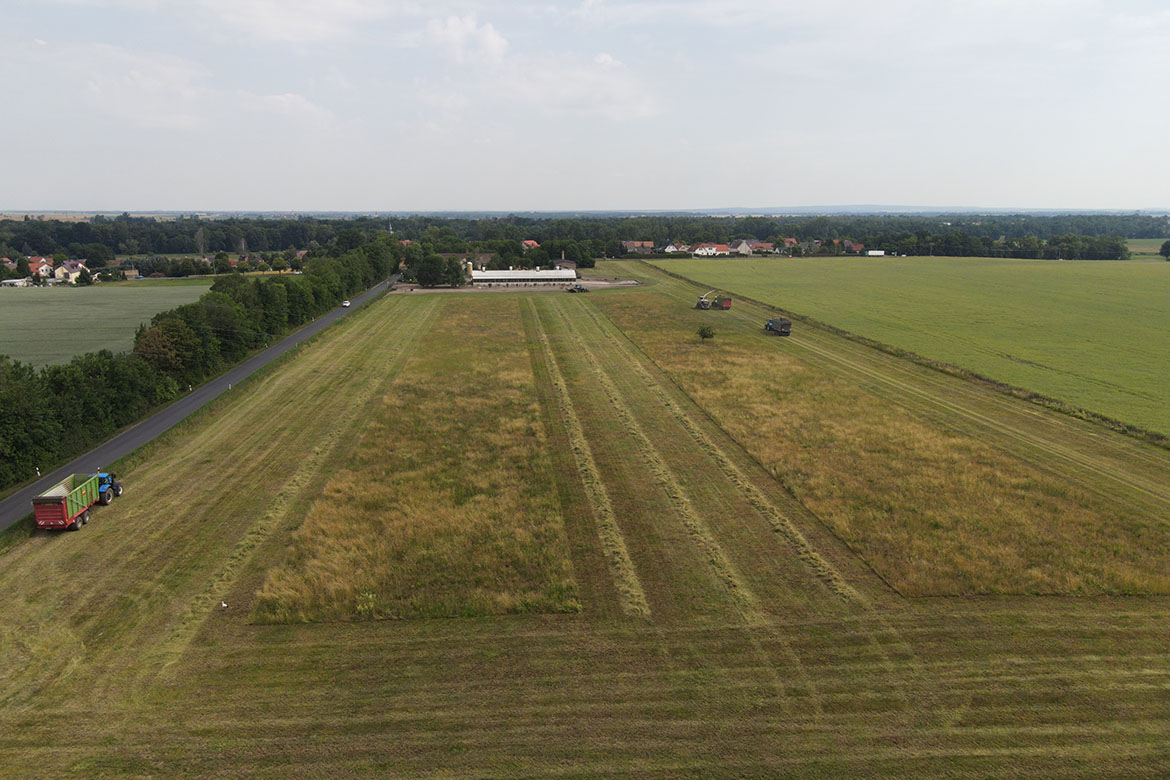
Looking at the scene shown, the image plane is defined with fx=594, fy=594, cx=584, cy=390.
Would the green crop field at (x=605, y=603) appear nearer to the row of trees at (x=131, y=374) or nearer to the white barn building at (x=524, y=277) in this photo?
the row of trees at (x=131, y=374)

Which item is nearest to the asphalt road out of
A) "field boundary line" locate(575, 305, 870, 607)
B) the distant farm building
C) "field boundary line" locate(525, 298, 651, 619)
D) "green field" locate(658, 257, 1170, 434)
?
"field boundary line" locate(525, 298, 651, 619)

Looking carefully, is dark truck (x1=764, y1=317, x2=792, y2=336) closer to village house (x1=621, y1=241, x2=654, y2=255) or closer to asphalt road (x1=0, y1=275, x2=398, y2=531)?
asphalt road (x1=0, y1=275, x2=398, y2=531)

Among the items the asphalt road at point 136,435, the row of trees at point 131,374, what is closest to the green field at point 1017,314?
the asphalt road at point 136,435

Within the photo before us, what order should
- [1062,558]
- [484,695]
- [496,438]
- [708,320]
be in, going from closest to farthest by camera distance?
[484,695]
[1062,558]
[496,438]
[708,320]

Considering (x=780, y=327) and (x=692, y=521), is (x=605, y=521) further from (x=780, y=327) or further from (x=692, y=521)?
(x=780, y=327)

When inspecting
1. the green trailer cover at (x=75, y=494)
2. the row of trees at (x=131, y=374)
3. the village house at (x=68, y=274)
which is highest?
the village house at (x=68, y=274)

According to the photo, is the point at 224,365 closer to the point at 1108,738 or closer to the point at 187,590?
the point at 187,590

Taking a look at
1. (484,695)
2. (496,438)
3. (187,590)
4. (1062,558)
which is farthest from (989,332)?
(187,590)
